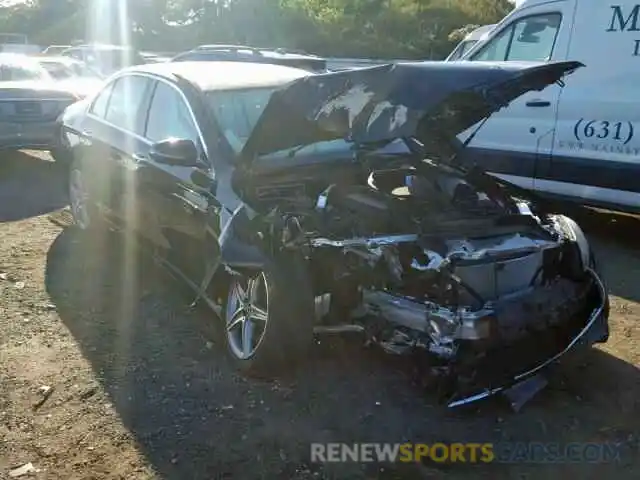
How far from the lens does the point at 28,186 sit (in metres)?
9.08

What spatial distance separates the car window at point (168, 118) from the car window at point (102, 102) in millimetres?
1092

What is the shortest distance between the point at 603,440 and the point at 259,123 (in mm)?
2435

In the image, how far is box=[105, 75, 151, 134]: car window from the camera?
18.4 feet

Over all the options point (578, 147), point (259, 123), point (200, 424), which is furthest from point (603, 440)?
point (578, 147)

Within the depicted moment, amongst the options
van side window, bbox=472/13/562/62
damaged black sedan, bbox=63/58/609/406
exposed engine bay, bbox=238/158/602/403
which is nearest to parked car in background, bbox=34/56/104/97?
van side window, bbox=472/13/562/62

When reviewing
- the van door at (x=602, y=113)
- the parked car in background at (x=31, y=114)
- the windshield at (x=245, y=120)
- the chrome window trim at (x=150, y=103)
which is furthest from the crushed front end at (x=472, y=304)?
the parked car in background at (x=31, y=114)

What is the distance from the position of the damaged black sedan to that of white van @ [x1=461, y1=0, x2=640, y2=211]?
1.75m

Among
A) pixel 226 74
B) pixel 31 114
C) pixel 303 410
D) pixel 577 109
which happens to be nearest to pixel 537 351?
pixel 303 410

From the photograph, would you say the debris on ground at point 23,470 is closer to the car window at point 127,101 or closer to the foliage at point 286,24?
the car window at point 127,101

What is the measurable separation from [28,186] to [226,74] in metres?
4.89

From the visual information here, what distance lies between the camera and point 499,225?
3801 millimetres

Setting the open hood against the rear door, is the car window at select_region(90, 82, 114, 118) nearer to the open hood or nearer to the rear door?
the rear door

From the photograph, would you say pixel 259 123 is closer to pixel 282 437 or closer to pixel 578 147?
pixel 282 437

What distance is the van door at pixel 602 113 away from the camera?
20.5 ft
